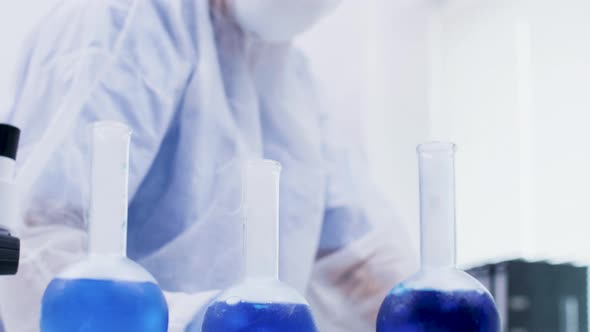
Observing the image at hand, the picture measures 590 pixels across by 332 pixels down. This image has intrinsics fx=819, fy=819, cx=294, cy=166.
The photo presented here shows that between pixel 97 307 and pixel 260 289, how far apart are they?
174 mm

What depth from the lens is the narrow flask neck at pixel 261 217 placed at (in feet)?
2.83

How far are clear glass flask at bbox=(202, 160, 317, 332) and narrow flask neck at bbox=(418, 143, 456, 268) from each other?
0.16 meters

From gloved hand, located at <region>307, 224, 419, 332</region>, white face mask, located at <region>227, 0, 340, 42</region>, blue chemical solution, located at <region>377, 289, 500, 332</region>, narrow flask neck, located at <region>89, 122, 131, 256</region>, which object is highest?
white face mask, located at <region>227, 0, 340, 42</region>

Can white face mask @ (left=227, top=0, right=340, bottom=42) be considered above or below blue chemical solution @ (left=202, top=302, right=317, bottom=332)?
above

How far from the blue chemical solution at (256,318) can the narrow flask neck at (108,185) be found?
0.11 m

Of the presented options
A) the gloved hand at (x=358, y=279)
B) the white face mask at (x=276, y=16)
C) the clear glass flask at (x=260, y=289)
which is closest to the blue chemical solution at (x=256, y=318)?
the clear glass flask at (x=260, y=289)

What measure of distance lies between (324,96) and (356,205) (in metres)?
0.18

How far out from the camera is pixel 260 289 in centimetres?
83

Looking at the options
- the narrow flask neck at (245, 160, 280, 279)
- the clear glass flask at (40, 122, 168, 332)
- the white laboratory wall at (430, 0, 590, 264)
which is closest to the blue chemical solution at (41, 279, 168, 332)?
the clear glass flask at (40, 122, 168, 332)

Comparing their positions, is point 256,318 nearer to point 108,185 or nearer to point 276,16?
point 108,185

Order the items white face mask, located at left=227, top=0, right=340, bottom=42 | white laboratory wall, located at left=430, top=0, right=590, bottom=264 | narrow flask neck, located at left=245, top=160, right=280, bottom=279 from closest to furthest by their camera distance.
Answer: narrow flask neck, located at left=245, top=160, right=280, bottom=279 < white face mask, located at left=227, top=0, right=340, bottom=42 < white laboratory wall, located at left=430, top=0, right=590, bottom=264

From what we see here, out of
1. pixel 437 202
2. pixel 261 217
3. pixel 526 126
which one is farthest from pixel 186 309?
pixel 526 126

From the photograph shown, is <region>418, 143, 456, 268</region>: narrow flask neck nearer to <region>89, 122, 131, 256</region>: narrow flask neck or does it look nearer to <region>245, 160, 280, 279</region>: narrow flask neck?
<region>245, 160, 280, 279</region>: narrow flask neck

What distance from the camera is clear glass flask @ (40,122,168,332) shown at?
728 millimetres
